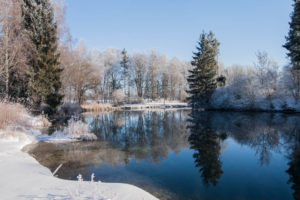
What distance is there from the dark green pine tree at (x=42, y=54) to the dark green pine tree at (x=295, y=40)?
25822 millimetres

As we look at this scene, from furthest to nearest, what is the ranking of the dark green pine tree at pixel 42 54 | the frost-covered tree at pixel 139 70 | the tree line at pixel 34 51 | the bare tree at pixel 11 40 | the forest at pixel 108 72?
the frost-covered tree at pixel 139 70, the dark green pine tree at pixel 42 54, the forest at pixel 108 72, the tree line at pixel 34 51, the bare tree at pixel 11 40

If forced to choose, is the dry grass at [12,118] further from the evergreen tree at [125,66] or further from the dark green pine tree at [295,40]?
the evergreen tree at [125,66]

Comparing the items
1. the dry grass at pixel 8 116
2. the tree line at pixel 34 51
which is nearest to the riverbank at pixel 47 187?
the dry grass at pixel 8 116

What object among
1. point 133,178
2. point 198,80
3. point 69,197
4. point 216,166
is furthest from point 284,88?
point 69,197

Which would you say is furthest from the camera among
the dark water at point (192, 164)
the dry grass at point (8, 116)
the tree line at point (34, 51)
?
the tree line at point (34, 51)

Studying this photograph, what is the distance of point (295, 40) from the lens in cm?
2109

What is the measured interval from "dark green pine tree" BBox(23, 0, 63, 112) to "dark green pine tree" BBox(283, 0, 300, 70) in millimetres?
25822

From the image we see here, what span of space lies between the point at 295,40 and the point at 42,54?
2698 centimetres

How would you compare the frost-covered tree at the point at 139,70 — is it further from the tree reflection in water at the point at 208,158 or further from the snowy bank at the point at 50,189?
the snowy bank at the point at 50,189

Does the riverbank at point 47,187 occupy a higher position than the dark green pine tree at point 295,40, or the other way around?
the dark green pine tree at point 295,40

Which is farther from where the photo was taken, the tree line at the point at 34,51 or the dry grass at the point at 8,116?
the tree line at the point at 34,51

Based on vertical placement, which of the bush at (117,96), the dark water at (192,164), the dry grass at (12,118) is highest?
the bush at (117,96)

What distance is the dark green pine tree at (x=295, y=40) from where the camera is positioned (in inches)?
806

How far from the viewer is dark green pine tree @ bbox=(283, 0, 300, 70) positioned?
20484 millimetres
